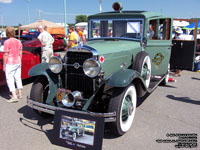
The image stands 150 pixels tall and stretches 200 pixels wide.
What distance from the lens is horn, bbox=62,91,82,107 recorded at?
292 cm

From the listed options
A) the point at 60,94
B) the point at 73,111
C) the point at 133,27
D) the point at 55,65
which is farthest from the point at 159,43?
the point at 73,111

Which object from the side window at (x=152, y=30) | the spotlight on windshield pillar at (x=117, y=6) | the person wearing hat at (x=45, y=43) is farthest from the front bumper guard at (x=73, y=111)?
the person wearing hat at (x=45, y=43)

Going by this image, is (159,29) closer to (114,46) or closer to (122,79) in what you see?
(114,46)

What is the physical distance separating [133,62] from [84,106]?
1444 millimetres

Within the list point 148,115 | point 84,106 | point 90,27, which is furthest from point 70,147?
point 90,27

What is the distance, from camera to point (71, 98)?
2.95 m

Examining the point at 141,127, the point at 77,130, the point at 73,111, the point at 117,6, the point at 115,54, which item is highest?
the point at 117,6

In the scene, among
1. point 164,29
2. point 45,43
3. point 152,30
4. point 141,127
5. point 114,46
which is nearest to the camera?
point 141,127

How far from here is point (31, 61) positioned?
5.74 metres

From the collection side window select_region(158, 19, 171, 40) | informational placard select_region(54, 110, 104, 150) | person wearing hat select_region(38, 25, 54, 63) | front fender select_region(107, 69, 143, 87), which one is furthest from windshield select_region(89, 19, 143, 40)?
informational placard select_region(54, 110, 104, 150)

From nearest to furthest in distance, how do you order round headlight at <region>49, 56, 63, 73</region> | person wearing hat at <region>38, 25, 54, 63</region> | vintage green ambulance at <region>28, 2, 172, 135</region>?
vintage green ambulance at <region>28, 2, 172, 135</region>
round headlight at <region>49, 56, 63, 73</region>
person wearing hat at <region>38, 25, 54, 63</region>

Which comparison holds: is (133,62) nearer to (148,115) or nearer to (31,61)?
(148,115)

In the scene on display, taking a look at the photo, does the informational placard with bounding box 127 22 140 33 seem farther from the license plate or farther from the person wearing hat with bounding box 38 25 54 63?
the person wearing hat with bounding box 38 25 54 63

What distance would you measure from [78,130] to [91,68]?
0.91m
